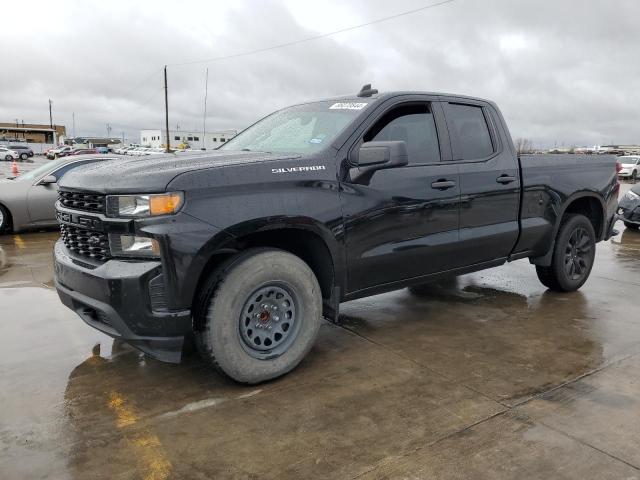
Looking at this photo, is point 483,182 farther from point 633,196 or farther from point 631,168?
point 631,168

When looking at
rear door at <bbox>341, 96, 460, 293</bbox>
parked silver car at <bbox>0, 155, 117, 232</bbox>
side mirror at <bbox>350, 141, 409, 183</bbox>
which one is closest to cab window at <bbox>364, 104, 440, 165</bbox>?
rear door at <bbox>341, 96, 460, 293</bbox>

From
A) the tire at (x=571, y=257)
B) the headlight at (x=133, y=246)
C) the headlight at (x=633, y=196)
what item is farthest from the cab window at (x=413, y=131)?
the headlight at (x=633, y=196)

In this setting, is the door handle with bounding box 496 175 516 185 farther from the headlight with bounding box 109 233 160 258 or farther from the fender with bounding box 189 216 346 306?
the headlight with bounding box 109 233 160 258

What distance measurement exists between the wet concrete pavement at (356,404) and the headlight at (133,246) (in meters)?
0.93

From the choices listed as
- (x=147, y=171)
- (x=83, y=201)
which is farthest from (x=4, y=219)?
(x=147, y=171)

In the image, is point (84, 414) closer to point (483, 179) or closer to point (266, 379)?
point (266, 379)

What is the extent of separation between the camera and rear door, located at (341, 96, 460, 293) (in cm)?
379

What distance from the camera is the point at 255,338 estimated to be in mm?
3430

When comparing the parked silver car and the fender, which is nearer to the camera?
the fender

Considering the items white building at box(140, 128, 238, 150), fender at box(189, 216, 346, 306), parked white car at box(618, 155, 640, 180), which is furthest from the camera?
white building at box(140, 128, 238, 150)

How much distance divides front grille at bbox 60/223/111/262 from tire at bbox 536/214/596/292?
14.2 feet

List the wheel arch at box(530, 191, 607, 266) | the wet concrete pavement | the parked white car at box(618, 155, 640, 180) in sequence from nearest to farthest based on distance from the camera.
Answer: the wet concrete pavement → the wheel arch at box(530, 191, 607, 266) → the parked white car at box(618, 155, 640, 180)

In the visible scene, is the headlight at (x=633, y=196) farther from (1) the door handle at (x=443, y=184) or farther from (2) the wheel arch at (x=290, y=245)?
(2) the wheel arch at (x=290, y=245)

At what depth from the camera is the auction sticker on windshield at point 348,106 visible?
4045 mm
